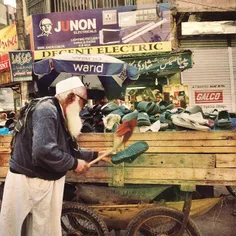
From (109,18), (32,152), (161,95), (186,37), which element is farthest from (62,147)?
(186,37)

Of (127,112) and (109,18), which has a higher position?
(109,18)

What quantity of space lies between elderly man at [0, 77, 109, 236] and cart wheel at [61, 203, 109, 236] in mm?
396

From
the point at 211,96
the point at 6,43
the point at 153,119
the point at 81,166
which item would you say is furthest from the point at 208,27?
the point at 81,166

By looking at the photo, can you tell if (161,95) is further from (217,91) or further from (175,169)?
(175,169)

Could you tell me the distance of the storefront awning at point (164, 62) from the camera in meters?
10.5

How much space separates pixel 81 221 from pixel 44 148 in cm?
123

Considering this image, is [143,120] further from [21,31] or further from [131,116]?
[21,31]

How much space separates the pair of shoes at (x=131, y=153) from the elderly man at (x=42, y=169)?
1.05ft

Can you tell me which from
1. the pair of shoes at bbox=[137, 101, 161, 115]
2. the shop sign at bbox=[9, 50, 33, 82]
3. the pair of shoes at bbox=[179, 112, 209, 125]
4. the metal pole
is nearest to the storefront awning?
the shop sign at bbox=[9, 50, 33, 82]

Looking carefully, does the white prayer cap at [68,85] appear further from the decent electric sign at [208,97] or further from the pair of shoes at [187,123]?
the decent electric sign at [208,97]

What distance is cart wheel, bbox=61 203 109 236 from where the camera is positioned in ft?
9.76

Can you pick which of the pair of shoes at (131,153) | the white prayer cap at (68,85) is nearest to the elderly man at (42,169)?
the white prayer cap at (68,85)

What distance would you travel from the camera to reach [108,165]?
3012mm

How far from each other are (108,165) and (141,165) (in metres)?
0.31
